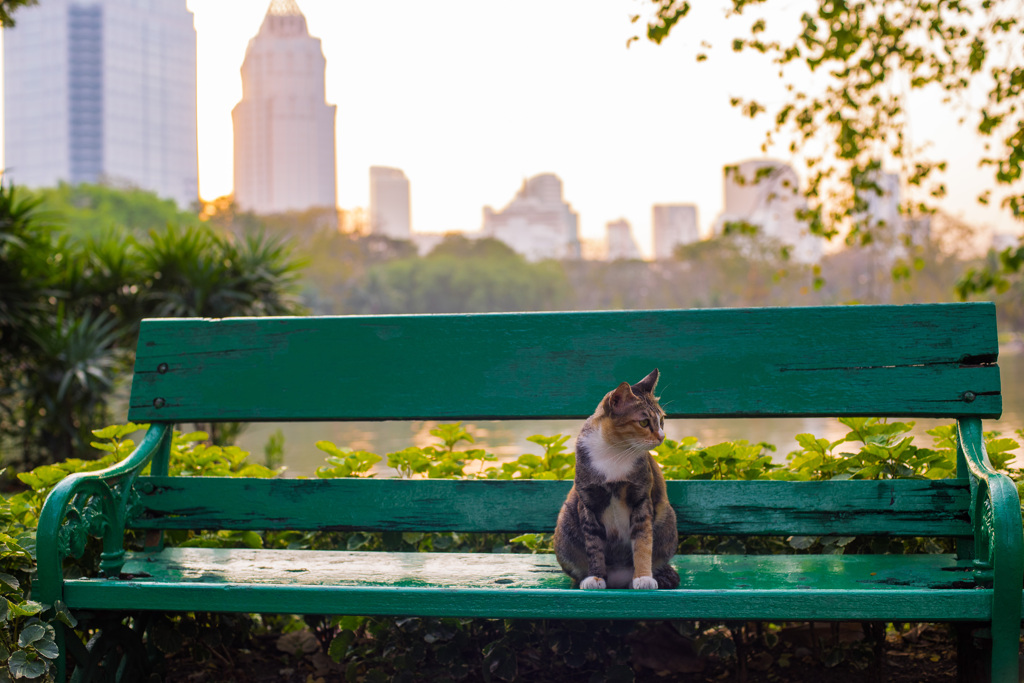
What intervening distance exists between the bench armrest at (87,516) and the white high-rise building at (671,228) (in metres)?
41.1

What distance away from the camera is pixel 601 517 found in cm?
164

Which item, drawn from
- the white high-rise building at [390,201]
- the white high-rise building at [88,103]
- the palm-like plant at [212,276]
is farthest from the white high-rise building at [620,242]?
the white high-rise building at [88,103]

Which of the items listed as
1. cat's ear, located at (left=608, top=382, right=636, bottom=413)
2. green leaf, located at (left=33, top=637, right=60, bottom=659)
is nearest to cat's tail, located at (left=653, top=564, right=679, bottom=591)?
cat's ear, located at (left=608, top=382, right=636, bottom=413)

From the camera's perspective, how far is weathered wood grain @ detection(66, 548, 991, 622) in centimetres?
149

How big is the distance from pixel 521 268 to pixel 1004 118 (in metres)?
39.2

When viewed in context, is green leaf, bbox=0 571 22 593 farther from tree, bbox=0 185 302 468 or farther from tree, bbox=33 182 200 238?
A: tree, bbox=33 182 200 238

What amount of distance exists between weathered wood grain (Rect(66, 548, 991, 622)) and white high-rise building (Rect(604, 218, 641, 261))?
38754 millimetres

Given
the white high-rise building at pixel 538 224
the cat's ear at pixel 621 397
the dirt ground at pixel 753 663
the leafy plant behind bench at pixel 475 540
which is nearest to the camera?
A: the cat's ear at pixel 621 397

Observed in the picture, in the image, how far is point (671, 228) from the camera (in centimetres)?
4297

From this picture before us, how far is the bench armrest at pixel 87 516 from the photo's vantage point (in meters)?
1.64

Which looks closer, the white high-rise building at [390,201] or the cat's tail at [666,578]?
the cat's tail at [666,578]

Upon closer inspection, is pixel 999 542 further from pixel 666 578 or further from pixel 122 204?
pixel 122 204

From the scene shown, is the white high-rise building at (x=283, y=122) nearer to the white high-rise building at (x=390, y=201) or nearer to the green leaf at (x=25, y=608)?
the white high-rise building at (x=390, y=201)

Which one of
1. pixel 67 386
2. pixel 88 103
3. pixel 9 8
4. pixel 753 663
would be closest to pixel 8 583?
pixel 753 663
